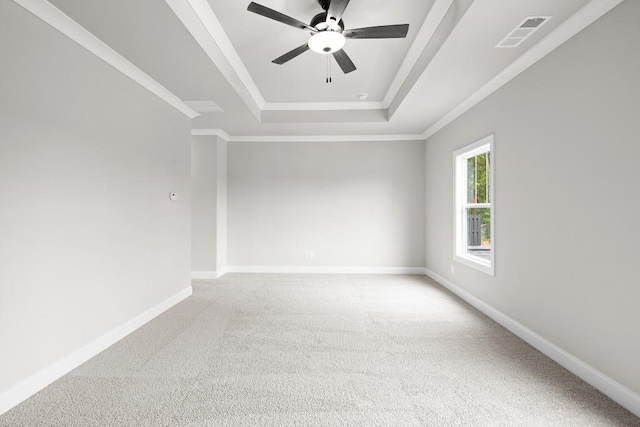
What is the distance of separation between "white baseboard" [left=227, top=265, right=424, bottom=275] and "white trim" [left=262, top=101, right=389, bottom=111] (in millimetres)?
2840

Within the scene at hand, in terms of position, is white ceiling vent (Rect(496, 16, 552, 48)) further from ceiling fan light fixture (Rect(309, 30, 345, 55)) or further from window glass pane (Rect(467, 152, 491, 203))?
window glass pane (Rect(467, 152, 491, 203))

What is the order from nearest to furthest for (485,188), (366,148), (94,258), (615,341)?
(615,341) < (94,258) < (485,188) < (366,148)

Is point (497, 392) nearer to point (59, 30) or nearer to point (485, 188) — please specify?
point (485, 188)

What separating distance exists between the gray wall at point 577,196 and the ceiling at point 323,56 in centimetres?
26

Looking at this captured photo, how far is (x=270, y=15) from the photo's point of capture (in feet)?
7.50

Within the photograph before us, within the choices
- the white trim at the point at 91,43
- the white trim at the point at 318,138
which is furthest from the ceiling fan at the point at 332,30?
the white trim at the point at 318,138

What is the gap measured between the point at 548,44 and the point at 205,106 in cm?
381

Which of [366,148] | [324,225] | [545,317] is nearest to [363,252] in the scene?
[324,225]

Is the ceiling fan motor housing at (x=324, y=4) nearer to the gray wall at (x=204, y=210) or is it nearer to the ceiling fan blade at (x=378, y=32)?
the ceiling fan blade at (x=378, y=32)

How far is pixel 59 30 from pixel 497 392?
3934 mm

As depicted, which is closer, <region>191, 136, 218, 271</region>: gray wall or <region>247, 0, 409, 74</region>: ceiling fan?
<region>247, 0, 409, 74</region>: ceiling fan

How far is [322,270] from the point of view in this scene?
6012mm

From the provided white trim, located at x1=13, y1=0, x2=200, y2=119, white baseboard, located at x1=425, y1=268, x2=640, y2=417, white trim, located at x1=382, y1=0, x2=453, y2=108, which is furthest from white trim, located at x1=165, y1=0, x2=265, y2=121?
white baseboard, located at x1=425, y1=268, x2=640, y2=417

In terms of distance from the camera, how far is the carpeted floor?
6.12 feet
